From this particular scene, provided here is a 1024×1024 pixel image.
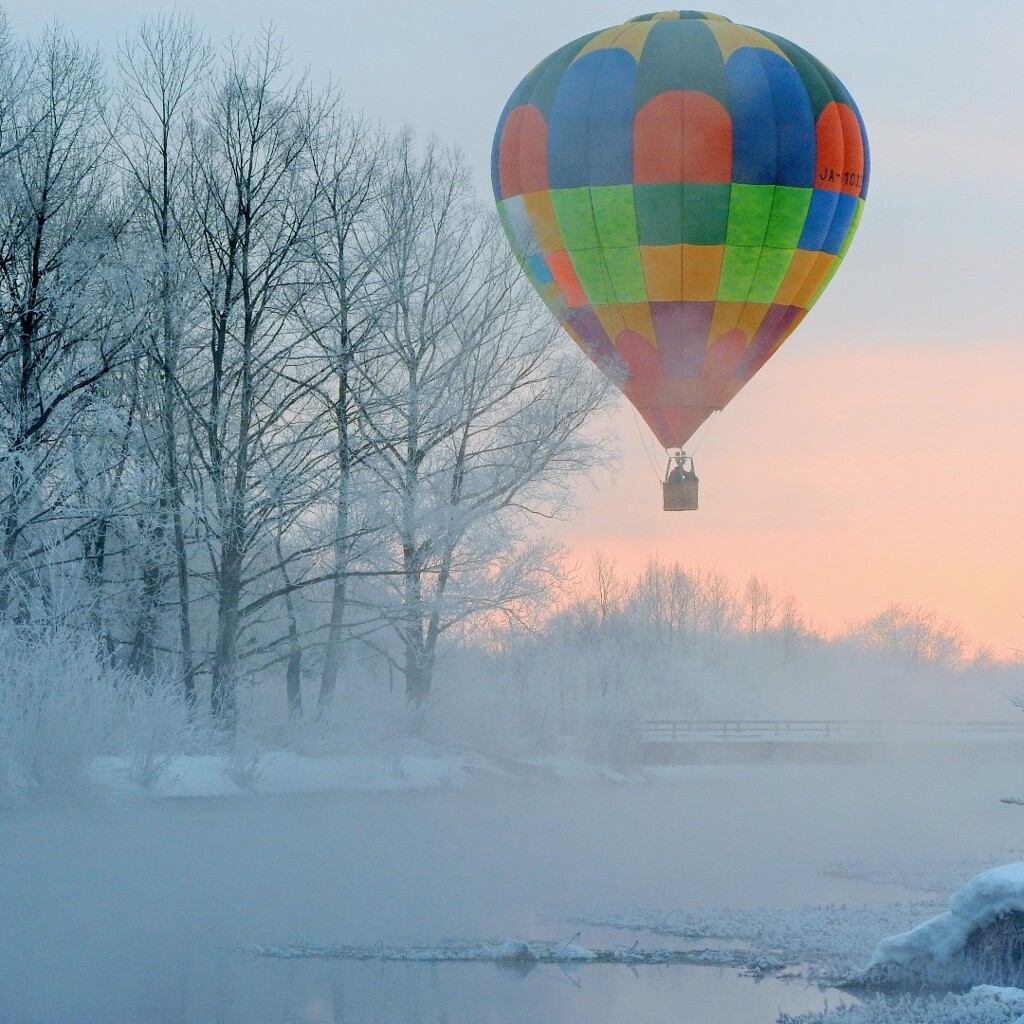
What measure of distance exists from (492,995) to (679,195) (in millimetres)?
15479

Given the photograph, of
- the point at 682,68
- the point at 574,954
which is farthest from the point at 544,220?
the point at 574,954

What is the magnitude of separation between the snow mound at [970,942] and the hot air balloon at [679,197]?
46.4 feet

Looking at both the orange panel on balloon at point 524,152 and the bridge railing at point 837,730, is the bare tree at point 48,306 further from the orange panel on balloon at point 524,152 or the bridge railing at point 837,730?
the bridge railing at point 837,730

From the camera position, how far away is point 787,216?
24.2 metres

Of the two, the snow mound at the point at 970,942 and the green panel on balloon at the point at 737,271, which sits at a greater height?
the green panel on balloon at the point at 737,271

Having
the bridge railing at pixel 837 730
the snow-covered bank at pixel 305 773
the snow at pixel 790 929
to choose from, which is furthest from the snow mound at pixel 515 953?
the bridge railing at pixel 837 730

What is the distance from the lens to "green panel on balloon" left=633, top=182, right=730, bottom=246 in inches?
943

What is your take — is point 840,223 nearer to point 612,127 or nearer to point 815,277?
point 815,277

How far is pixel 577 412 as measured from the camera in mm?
25594

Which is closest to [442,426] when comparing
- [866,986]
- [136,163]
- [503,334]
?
[503,334]

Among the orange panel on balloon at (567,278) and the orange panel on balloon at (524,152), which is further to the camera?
the orange panel on balloon at (567,278)

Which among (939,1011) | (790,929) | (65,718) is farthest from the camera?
(65,718)

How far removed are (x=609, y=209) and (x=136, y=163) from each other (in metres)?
6.82

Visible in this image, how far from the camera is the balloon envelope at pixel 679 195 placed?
23.8 meters
